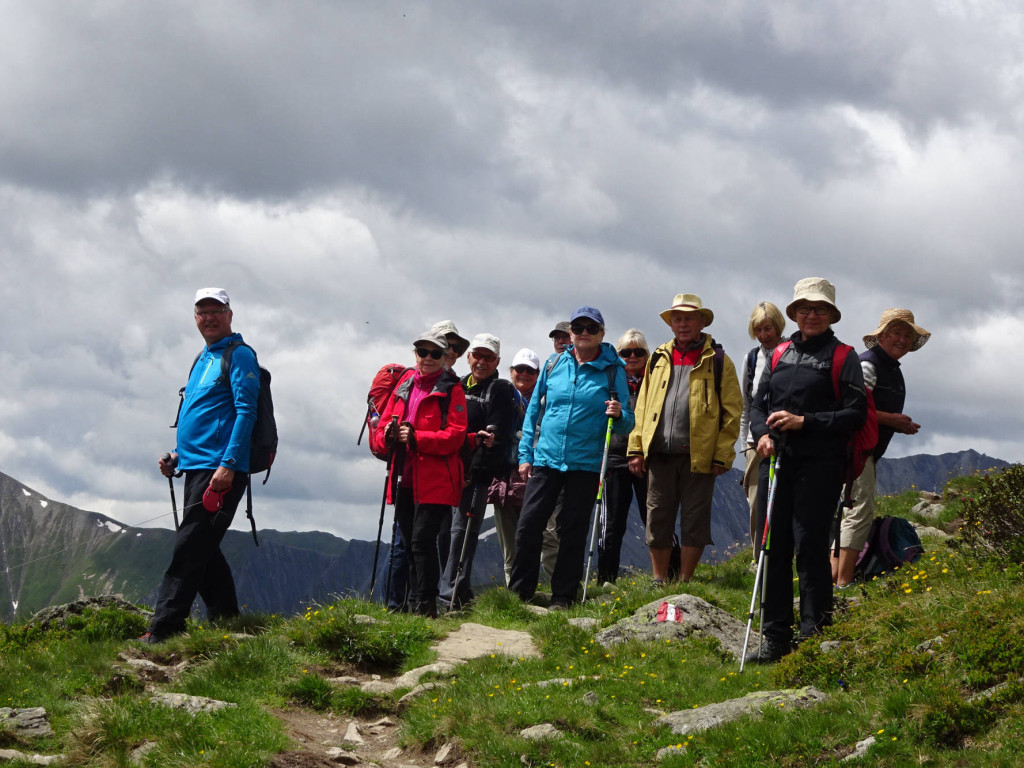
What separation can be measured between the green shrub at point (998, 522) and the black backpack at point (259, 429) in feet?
24.4

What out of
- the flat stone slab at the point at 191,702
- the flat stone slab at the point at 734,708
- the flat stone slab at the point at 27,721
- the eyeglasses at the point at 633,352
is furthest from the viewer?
the eyeglasses at the point at 633,352

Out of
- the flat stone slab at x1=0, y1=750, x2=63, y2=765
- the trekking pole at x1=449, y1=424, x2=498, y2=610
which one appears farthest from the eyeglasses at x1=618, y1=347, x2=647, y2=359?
the flat stone slab at x1=0, y1=750, x2=63, y2=765

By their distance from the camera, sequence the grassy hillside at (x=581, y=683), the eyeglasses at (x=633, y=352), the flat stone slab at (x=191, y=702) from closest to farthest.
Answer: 1. the grassy hillside at (x=581, y=683)
2. the flat stone slab at (x=191, y=702)
3. the eyeglasses at (x=633, y=352)

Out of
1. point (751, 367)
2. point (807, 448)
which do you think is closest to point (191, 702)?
point (807, 448)

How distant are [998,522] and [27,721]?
9.36m

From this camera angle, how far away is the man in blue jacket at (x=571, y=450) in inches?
443

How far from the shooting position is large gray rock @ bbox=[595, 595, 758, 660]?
31.6 ft

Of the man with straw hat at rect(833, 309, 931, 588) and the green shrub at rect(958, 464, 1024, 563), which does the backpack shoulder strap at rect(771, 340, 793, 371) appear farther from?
the green shrub at rect(958, 464, 1024, 563)

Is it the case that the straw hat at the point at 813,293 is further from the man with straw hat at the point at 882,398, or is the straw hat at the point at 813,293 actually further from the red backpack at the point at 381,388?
the red backpack at the point at 381,388

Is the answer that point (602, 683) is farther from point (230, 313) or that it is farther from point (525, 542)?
point (230, 313)

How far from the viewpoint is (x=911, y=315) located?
1133cm

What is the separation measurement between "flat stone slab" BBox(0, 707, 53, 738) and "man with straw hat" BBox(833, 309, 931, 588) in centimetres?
821

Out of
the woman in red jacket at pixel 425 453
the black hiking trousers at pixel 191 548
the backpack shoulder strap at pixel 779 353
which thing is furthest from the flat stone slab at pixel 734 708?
the black hiking trousers at pixel 191 548

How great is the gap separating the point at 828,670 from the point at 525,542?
4.33 metres
